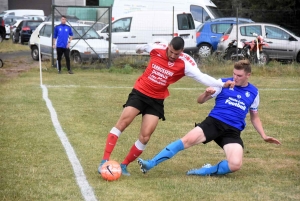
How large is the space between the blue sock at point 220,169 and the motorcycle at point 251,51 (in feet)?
52.1

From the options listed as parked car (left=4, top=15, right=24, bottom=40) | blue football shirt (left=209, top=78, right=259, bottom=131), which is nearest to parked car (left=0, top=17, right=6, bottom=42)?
parked car (left=4, top=15, right=24, bottom=40)

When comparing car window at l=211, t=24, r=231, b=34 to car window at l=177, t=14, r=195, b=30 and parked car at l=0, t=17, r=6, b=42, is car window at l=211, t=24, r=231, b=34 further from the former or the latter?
parked car at l=0, t=17, r=6, b=42

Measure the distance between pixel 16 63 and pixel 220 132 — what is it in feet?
65.4

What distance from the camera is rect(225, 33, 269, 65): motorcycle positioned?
2369 cm

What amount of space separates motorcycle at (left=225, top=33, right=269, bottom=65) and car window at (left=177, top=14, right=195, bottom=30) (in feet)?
9.49

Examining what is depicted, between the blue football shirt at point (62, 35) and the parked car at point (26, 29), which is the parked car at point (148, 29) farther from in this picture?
the parked car at point (26, 29)

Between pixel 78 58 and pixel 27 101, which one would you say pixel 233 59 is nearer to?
pixel 78 58

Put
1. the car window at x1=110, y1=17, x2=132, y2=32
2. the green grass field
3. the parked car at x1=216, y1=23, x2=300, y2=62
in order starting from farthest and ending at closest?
the car window at x1=110, y1=17, x2=132, y2=32
the parked car at x1=216, y1=23, x2=300, y2=62
the green grass field

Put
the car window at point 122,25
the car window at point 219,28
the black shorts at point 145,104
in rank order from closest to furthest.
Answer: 1. the black shorts at point 145,104
2. the car window at point 122,25
3. the car window at point 219,28

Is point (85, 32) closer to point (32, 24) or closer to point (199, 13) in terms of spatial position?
point (199, 13)

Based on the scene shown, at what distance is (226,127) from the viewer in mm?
7824

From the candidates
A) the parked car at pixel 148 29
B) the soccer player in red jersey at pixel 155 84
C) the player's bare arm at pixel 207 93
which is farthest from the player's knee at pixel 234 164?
the parked car at pixel 148 29

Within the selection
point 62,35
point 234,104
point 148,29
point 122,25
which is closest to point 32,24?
point 122,25

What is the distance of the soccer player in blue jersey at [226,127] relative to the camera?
770cm
